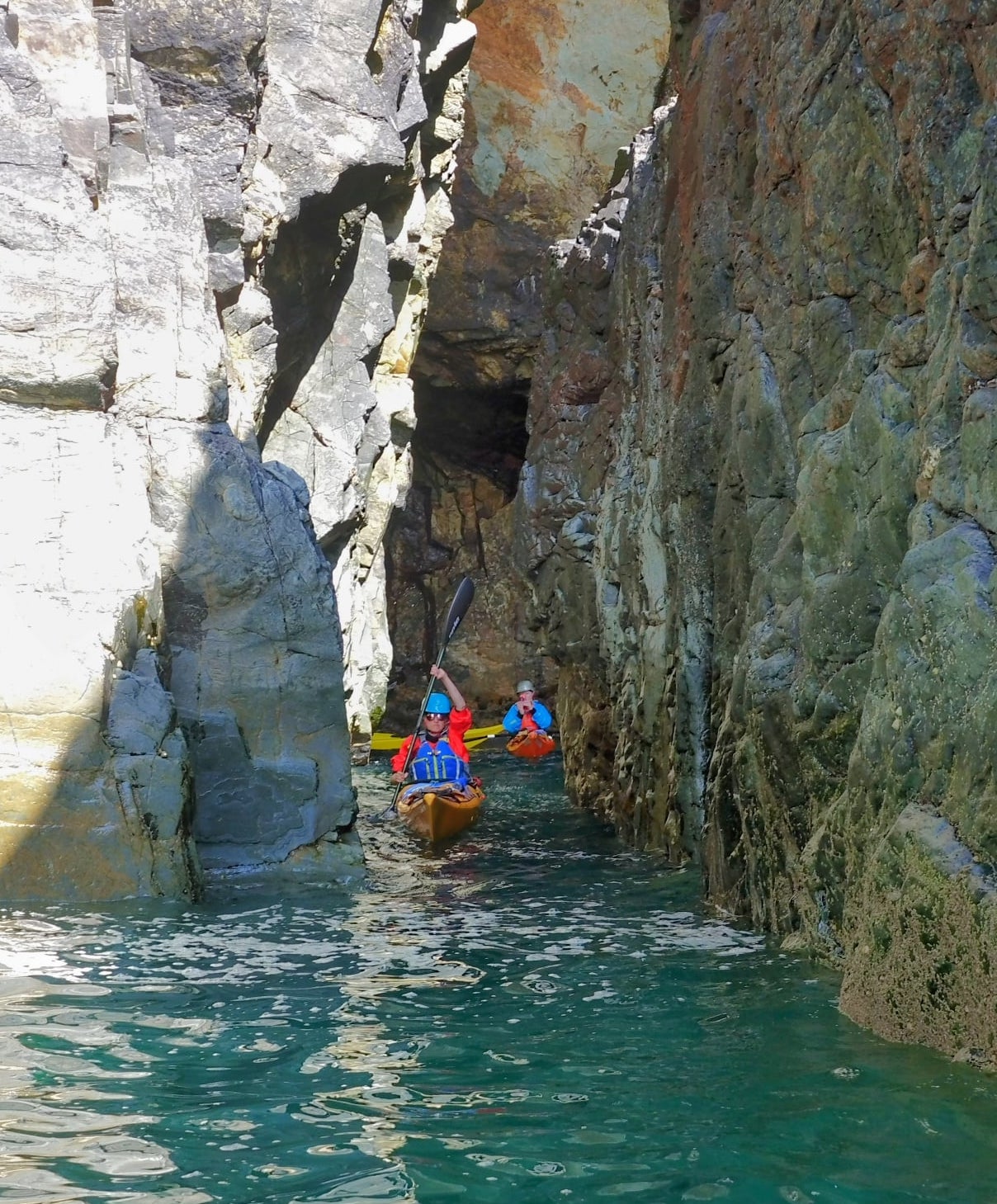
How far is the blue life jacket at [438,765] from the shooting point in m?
12.2

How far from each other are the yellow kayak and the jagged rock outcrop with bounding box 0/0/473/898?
8552 mm

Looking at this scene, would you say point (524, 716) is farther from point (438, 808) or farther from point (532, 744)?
point (438, 808)

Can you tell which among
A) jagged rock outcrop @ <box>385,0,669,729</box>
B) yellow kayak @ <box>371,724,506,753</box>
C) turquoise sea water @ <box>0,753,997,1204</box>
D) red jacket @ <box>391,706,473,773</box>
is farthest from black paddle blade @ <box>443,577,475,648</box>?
jagged rock outcrop @ <box>385,0,669,729</box>

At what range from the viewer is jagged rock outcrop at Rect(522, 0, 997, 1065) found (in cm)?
491

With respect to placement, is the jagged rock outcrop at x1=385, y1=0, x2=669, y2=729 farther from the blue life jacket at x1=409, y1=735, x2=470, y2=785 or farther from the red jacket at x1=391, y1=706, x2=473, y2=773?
the blue life jacket at x1=409, y1=735, x2=470, y2=785

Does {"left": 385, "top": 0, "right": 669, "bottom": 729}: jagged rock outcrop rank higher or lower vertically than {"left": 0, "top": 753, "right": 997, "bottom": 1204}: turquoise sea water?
higher

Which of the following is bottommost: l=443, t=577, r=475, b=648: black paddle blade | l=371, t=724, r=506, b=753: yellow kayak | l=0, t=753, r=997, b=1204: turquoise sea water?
l=0, t=753, r=997, b=1204: turquoise sea water

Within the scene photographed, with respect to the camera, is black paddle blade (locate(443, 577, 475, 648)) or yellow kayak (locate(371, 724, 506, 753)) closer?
black paddle blade (locate(443, 577, 475, 648))

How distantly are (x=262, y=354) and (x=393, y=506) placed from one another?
7679 mm

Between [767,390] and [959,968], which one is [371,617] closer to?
[767,390]

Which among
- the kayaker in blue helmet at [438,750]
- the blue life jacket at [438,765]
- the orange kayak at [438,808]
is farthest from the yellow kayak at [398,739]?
the orange kayak at [438,808]

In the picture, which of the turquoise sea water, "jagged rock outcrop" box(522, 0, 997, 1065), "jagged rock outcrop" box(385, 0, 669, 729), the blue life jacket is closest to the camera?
the turquoise sea water

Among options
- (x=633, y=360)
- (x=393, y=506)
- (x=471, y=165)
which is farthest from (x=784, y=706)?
(x=471, y=165)

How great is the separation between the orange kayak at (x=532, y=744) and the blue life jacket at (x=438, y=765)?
761 centimetres
